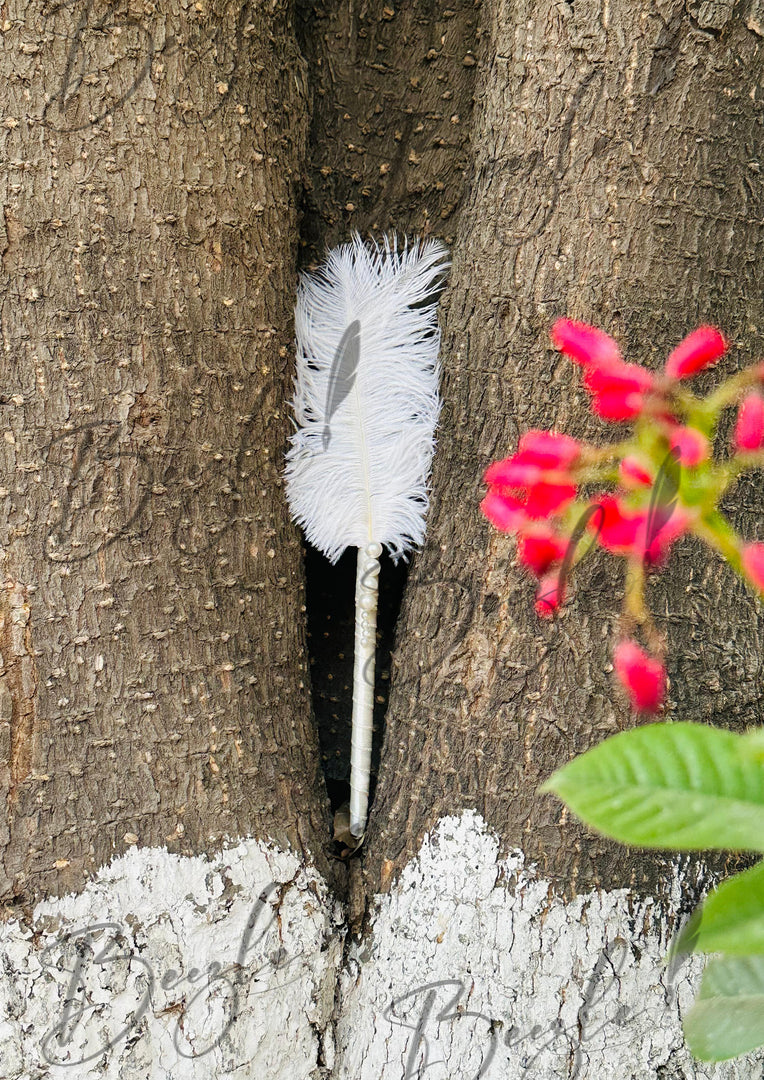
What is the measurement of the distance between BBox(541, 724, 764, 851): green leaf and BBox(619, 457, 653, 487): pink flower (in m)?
0.10

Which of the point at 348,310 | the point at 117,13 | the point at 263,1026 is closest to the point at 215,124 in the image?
the point at 117,13

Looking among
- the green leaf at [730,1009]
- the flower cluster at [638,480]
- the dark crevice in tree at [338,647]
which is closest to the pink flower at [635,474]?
the flower cluster at [638,480]

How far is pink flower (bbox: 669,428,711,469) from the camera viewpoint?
335mm

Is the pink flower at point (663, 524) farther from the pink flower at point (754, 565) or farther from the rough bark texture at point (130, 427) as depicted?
the rough bark texture at point (130, 427)

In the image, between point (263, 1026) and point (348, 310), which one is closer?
point (263, 1026)

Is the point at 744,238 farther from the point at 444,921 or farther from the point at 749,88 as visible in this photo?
the point at 444,921

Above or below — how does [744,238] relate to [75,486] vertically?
above

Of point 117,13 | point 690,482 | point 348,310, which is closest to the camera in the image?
point 690,482

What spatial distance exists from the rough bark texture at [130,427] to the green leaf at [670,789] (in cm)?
69

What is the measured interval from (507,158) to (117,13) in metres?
0.44

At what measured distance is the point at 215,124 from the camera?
3.23 feet

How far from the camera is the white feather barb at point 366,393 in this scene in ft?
3.65

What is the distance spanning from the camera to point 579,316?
0.97 metres

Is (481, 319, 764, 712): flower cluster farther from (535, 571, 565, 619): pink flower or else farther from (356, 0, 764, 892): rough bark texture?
(356, 0, 764, 892): rough bark texture
